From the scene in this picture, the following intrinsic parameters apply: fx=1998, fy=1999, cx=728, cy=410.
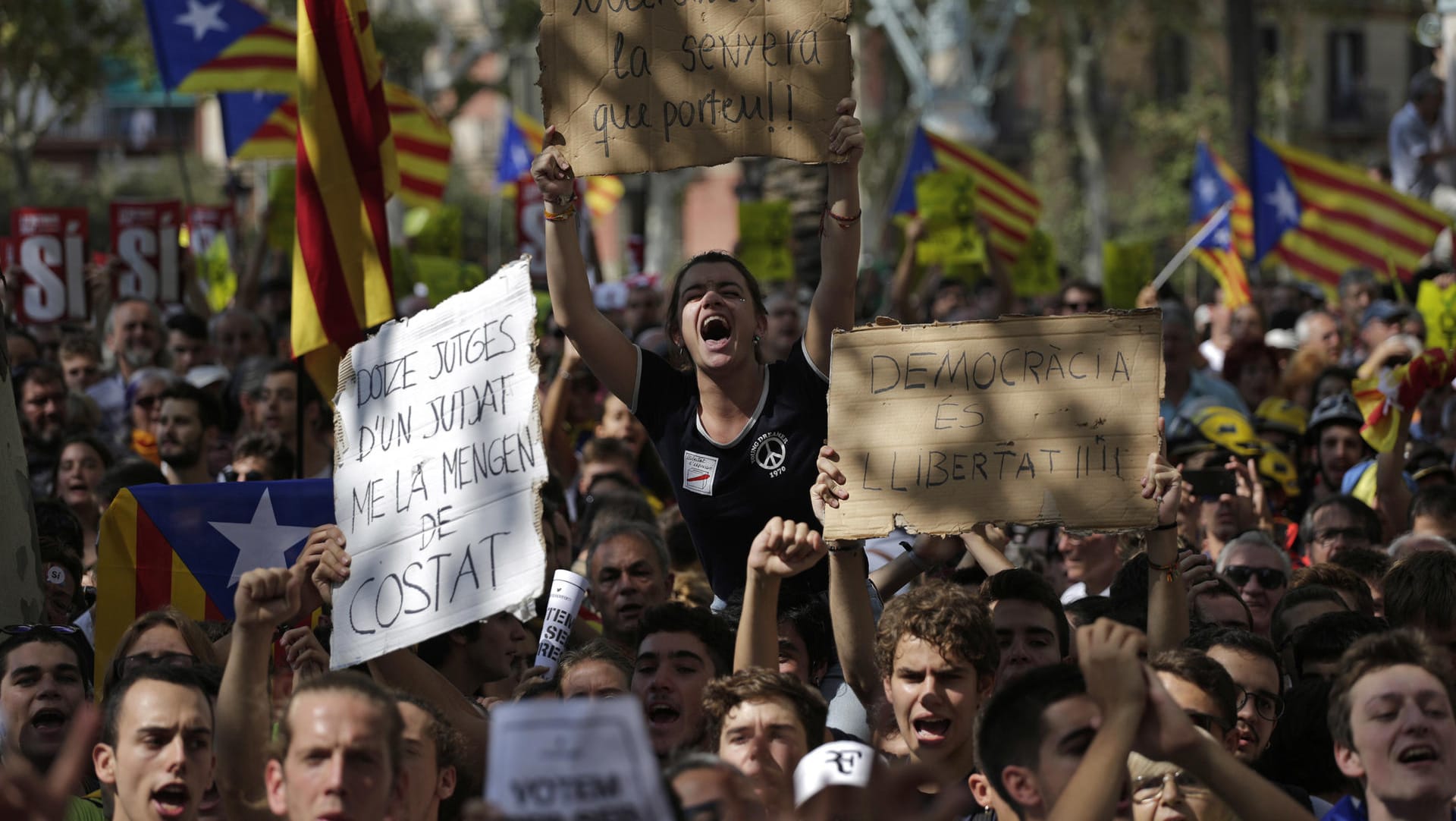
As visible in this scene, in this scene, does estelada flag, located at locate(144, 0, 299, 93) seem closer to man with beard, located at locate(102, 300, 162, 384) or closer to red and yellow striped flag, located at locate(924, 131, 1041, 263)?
man with beard, located at locate(102, 300, 162, 384)

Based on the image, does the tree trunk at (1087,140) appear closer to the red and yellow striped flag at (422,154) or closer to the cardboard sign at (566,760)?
the red and yellow striped flag at (422,154)

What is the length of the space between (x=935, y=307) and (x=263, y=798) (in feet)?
30.3

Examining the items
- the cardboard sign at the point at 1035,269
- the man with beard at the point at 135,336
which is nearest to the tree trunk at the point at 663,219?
the cardboard sign at the point at 1035,269

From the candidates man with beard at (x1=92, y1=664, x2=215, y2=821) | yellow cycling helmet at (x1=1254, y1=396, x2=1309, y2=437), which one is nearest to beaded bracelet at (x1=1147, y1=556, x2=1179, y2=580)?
man with beard at (x1=92, y1=664, x2=215, y2=821)

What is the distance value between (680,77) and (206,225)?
1108cm

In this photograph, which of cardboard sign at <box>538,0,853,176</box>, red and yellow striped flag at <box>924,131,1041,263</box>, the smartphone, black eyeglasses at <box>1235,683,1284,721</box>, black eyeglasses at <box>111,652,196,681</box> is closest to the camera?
black eyeglasses at <box>111,652,196,681</box>

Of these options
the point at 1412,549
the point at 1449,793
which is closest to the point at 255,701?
the point at 1449,793

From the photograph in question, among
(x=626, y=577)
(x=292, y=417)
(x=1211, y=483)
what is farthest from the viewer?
(x=292, y=417)

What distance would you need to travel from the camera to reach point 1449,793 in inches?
160

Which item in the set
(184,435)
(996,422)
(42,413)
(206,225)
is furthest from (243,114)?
(996,422)

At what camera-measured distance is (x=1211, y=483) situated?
763cm

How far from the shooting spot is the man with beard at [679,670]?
544 centimetres

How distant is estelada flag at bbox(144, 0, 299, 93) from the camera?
12938 mm

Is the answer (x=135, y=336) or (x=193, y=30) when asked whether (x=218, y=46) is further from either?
(x=135, y=336)
